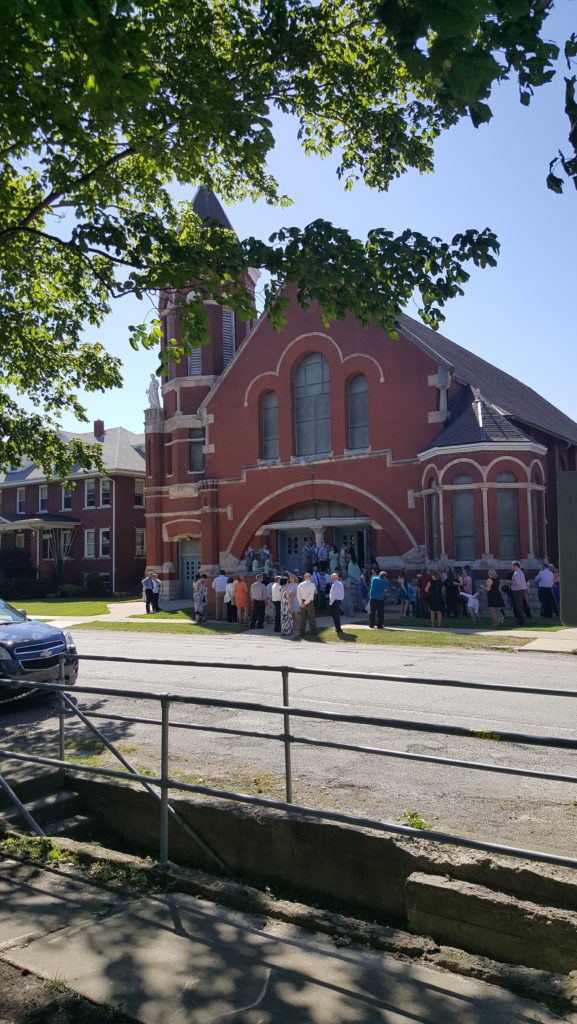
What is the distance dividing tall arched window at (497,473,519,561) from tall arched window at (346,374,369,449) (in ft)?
21.8

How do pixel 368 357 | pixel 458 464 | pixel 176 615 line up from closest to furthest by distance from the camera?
pixel 458 464 < pixel 176 615 < pixel 368 357

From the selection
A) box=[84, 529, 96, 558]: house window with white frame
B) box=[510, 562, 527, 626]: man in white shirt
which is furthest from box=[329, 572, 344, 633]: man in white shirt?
box=[84, 529, 96, 558]: house window with white frame

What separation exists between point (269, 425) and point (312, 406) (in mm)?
2451

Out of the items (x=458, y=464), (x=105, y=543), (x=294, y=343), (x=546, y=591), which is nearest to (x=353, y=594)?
(x=458, y=464)

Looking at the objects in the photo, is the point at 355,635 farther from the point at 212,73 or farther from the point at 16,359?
the point at 212,73

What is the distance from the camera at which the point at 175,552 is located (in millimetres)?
39125

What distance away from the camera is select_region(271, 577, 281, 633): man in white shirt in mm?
23016

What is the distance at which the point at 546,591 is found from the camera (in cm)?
2400

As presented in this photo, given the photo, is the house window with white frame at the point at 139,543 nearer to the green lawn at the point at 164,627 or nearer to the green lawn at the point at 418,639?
the green lawn at the point at 164,627

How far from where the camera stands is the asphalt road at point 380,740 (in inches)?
236

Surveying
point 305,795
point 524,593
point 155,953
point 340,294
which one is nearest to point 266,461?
point 524,593

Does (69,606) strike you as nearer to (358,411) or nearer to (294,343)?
(294,343)

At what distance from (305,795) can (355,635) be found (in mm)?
14938

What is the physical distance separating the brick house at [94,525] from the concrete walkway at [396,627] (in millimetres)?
8720
